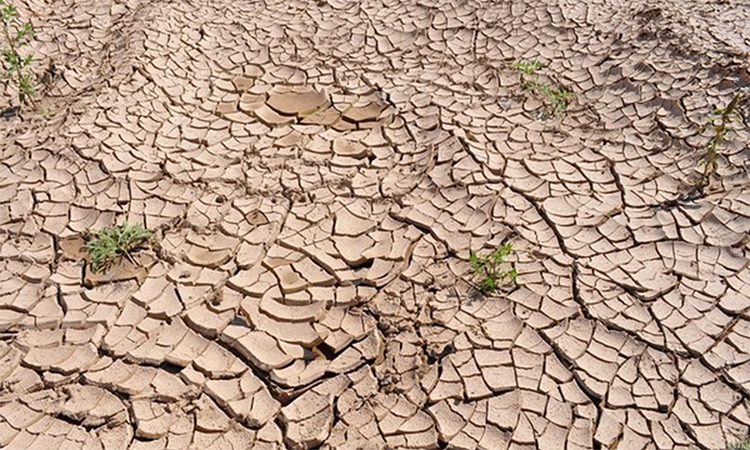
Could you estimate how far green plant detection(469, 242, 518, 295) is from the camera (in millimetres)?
2686

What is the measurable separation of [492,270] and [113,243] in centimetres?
162

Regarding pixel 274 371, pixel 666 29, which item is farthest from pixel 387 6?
pixel 274 371

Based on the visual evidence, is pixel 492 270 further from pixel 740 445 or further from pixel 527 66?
pixel 527 66

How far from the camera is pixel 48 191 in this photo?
3.22 meters

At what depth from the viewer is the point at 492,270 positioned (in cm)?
275

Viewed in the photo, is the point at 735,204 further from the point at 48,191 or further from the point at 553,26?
the point at 48,191

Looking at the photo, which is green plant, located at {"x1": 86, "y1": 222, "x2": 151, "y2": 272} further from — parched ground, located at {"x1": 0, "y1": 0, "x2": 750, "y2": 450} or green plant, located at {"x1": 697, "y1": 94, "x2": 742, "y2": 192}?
green plant, located at {"x1": 697, "y1": 94, "x2": 742, "y2": 192}

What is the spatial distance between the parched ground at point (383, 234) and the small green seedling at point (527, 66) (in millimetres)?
49

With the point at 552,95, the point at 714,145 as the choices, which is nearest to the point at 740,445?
the point at 714,145

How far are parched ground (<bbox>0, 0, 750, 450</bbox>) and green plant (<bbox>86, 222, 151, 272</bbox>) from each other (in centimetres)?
7

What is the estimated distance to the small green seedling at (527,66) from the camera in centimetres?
392

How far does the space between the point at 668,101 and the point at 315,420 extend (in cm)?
251

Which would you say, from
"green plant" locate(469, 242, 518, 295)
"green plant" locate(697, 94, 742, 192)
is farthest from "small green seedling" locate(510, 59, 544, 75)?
"green plant" locate(469, 242, 518, 295)

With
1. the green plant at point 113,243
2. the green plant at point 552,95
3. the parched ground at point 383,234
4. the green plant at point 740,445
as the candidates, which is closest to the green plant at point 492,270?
the parched ground at point 383,234
